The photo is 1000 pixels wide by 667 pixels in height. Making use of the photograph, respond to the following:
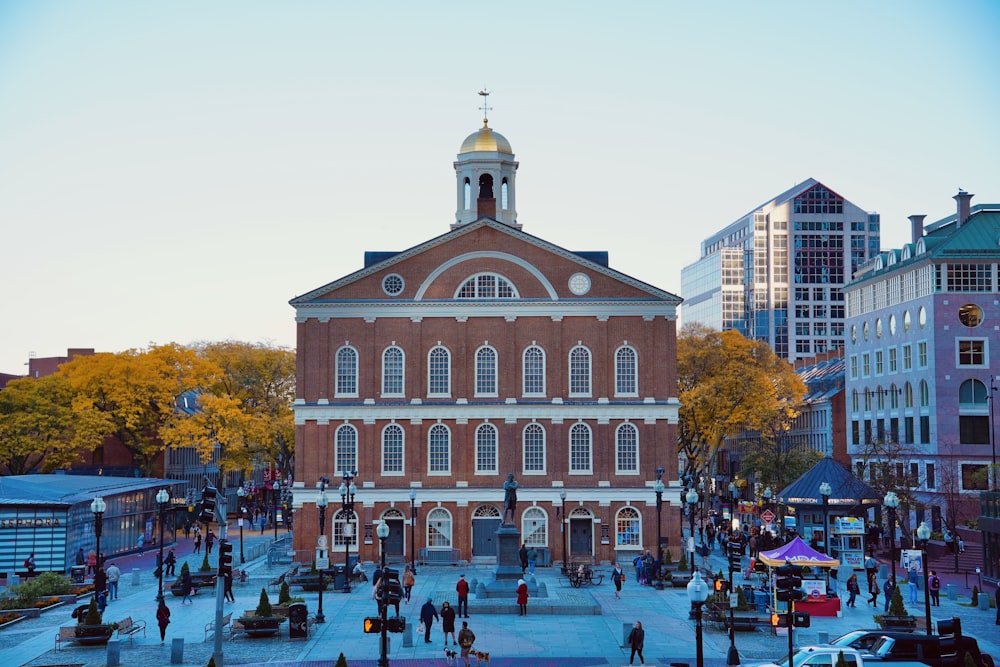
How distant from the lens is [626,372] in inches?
2685

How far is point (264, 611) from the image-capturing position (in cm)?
4184

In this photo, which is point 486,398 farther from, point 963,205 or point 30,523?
point 963,205

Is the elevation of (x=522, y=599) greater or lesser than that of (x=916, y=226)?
lesser

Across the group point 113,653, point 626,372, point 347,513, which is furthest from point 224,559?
point 626,372

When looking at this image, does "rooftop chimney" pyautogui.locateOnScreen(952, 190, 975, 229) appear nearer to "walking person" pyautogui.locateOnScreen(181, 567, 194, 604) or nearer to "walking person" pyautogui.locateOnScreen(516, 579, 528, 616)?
"walking person" pyautogui.locateOnScreen(516, 579, 528, 616)

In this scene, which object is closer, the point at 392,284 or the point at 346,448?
the point at 346,448

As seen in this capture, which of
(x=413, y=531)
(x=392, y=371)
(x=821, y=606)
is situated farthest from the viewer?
(x=392, y=371)

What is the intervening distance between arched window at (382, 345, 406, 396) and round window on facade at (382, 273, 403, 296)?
305 centimetres

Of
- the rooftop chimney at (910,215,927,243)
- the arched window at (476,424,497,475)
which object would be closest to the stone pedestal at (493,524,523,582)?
the arched window at (476,424,497,475)

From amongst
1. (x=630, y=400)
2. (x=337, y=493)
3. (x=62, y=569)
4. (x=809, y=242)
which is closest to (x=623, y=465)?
(x=630, y=400)

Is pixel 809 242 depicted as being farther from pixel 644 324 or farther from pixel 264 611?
pixel 264 611

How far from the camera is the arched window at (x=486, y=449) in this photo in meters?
67.6

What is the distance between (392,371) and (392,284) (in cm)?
481

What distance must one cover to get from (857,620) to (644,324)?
25.8m
